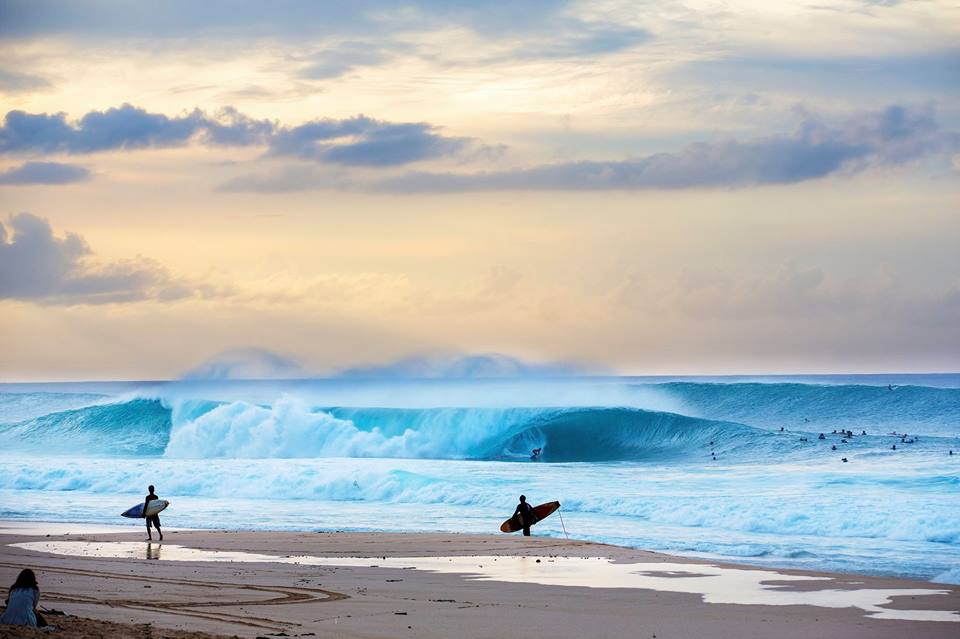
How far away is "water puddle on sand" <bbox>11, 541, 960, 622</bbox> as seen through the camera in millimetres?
10219

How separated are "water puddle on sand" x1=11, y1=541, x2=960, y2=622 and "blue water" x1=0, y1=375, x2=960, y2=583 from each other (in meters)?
1.78

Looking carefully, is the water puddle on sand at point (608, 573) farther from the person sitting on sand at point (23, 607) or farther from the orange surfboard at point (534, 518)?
the person sitting on sand at point (23, 607)

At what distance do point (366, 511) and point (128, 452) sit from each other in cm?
2235

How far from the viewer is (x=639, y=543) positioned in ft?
50.7

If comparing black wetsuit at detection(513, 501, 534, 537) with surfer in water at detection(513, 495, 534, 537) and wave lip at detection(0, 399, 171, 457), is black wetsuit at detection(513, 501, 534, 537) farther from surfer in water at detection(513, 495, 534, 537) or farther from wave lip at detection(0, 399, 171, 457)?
wave lip at detection(0, 399, 171, 457)

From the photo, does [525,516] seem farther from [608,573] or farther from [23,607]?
[23,607]

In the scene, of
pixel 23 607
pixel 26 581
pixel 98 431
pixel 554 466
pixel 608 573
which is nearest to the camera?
pixel 23 607

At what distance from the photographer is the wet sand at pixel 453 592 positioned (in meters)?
8.71

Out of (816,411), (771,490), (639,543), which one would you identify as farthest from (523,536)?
(816,411)

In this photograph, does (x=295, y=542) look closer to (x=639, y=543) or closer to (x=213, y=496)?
(x=639, y=543)

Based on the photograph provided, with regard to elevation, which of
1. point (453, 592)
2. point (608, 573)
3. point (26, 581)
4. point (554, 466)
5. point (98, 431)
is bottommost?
point (453, 592)

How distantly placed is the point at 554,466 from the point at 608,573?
17.5 m

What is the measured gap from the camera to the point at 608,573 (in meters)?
12.2

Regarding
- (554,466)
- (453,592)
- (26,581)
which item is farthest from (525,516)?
(554,466)
